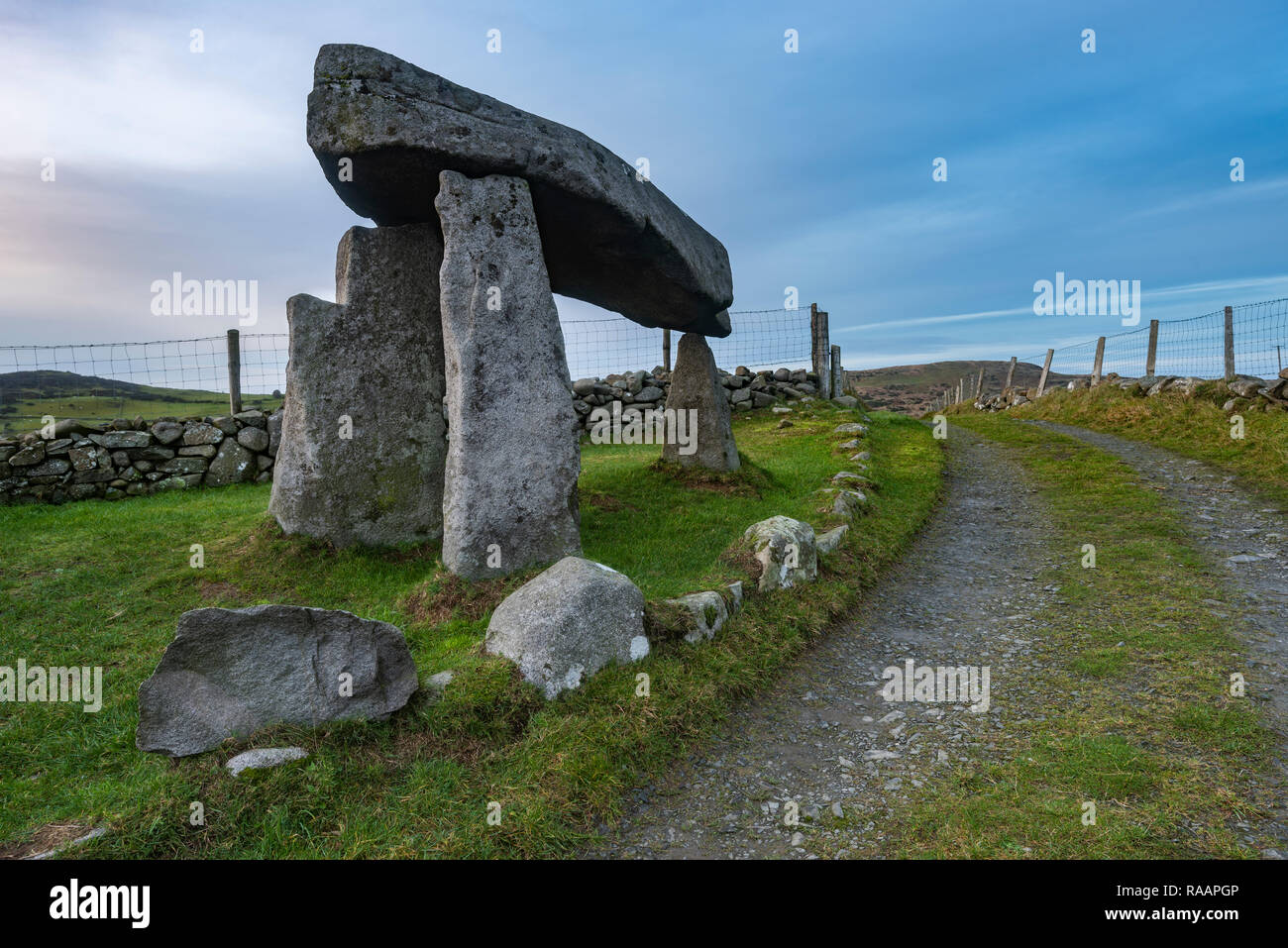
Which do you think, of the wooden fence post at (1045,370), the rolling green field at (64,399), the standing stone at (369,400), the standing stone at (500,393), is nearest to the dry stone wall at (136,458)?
the rolling green field at (64,399)

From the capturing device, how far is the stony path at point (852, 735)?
4199 millimetres

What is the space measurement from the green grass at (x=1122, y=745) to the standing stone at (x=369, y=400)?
6.42 metres

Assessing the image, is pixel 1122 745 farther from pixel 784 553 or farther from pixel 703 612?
pixel 784 553

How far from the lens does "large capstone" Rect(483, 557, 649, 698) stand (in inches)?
206

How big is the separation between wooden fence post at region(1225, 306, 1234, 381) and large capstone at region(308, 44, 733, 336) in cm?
1567

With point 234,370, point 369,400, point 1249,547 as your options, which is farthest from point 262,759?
point 234,370

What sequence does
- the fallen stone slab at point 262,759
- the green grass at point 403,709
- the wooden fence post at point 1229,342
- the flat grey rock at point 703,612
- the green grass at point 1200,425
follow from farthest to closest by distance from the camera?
1. the wooden fence post at point 1229,342
2. the green grass at point 1200,425
3. the flat grey rock at point 703,612
4. the fallen stone slab at point 262,759
5. the green grass at point 403,709

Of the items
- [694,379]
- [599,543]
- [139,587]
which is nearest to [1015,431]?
[694,379]

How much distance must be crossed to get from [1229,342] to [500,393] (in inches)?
772

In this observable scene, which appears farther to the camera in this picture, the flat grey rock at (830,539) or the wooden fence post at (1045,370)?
the wooden fence post at (1045,370)

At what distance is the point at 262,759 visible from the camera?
417 cm

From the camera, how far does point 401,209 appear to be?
8391 mm

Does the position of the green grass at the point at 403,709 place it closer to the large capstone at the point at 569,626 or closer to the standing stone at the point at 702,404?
the large capstone at the point at 569,626

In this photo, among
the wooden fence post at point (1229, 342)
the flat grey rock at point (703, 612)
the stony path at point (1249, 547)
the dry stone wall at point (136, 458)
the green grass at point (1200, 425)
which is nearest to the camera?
the stony path at point (1249, 547)
